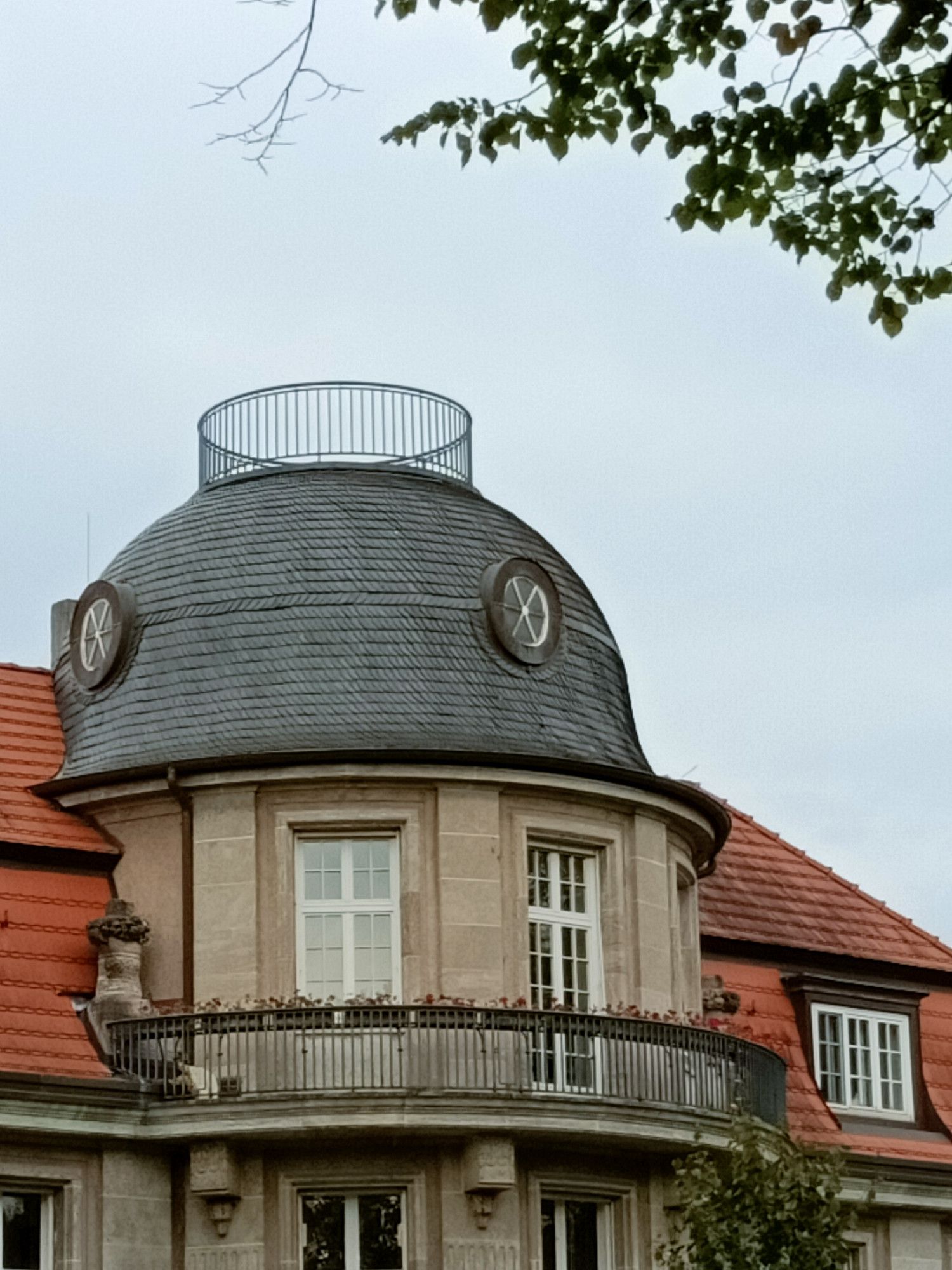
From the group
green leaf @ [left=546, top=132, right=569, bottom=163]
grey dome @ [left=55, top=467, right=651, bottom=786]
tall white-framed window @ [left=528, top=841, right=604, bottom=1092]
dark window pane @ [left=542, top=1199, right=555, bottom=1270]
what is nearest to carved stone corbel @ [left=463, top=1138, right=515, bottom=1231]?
dark window pane @ [left=542, top=1199, right=555, bottom=1270]

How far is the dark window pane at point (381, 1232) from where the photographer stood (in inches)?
1216

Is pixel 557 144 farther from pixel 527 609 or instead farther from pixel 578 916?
pixel 578 916

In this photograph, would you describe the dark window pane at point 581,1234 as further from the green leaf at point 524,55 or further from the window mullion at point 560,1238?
the green leaf at point 524,55

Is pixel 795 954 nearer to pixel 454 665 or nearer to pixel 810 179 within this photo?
pixel 454 665

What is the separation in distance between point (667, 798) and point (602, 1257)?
5209 millimetres

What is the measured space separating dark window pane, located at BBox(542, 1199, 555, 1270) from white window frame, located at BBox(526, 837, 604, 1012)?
7.11ft

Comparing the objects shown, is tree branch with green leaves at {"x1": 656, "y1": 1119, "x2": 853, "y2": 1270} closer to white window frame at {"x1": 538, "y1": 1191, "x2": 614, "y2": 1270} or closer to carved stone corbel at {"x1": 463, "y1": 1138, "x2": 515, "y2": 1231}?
carved stone corbel at {"x1": 463, "y1": 1138, "x2": 515, "y2": 1231}

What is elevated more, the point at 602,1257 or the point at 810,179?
the point at 810,179

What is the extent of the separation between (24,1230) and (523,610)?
873 centimetres

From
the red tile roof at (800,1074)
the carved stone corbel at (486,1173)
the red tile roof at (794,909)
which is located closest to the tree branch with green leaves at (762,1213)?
the carved stone corbel at (486,1173)

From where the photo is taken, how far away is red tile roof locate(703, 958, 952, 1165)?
119ft

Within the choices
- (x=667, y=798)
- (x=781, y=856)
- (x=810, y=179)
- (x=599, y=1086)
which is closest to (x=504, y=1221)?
(x=599, y=1086)

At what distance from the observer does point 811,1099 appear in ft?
120

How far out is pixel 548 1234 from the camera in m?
31.8
